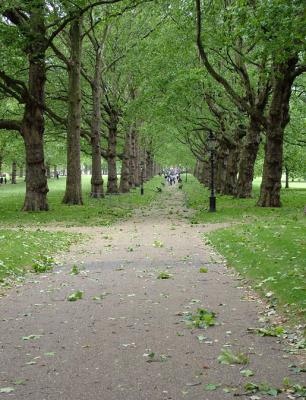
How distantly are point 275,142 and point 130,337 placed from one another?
19276mm

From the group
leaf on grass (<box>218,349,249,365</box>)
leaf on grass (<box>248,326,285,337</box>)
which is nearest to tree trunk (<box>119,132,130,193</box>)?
leaf on grass (<box>248,326,285,337</box>)

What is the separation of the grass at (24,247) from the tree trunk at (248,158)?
16.2 metres

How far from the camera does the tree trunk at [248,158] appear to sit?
29781 millimetres

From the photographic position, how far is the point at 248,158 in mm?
30641

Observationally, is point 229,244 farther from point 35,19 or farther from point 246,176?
point 246,176

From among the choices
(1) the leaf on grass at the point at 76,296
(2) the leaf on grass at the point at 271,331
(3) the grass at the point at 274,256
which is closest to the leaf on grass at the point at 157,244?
(3) the grass at the point at 274,256

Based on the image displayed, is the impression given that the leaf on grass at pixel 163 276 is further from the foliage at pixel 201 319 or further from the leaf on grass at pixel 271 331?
the leaf on grass at pixel 271 331

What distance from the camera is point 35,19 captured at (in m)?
22.1

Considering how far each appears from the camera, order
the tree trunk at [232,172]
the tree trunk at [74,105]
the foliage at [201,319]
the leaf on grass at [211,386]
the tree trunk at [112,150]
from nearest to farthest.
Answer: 1. the leaf on grass at [211,386]
2. the foliage at [201,319]
3. the tree trunk at [74,105]
4. the tree trunk at [232,172]
5. the tree trunk at [112,150]

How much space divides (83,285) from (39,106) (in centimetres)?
1571

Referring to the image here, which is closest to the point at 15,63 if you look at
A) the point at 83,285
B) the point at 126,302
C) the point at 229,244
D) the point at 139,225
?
the point at 139,225

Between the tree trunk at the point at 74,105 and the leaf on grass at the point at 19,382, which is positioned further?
the tree trunk at the point at 74,105

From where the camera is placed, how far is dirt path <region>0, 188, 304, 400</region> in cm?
481

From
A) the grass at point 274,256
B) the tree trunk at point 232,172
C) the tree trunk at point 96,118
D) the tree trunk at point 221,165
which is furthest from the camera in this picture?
the tree trunk at point 221,165
